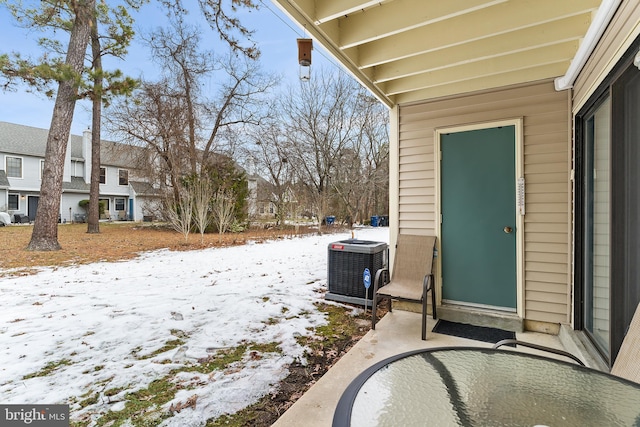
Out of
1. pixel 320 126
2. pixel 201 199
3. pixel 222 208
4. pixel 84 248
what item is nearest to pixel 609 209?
pixel 201 199

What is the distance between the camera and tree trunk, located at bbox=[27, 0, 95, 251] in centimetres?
735

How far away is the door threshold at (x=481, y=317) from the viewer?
3037mm

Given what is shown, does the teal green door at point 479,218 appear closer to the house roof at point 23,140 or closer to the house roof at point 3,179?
the house roof at point 23,140

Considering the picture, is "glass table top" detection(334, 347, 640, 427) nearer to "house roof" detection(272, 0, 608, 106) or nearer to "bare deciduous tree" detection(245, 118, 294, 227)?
"house roof" detection(272, 0, 608, 106)

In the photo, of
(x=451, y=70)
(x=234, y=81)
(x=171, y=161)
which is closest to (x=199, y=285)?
(x=451, y=70)

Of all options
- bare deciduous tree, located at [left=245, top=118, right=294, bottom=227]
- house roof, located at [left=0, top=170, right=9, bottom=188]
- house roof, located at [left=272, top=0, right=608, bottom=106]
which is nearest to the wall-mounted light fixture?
house roof, located at [left=272, top=0, right=608, bottom=106]

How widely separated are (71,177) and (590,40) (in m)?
22.6

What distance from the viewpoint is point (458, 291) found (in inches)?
134

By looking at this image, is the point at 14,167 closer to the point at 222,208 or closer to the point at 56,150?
the point at 56,150

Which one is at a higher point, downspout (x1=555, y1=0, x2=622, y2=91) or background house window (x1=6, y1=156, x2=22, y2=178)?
background house window (x1=6, y1=156, x2=22, y2=178)

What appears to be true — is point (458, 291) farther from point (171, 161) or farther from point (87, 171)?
point (87, 171)

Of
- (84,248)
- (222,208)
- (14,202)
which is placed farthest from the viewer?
(14,202)

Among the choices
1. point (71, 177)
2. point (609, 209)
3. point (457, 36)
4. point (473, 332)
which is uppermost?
point (71, 177)

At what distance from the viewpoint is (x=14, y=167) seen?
15.2 m
